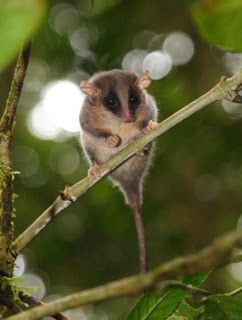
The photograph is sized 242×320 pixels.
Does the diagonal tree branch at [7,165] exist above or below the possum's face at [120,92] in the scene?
below

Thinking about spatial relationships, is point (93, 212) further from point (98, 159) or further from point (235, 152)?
point (98, 159)

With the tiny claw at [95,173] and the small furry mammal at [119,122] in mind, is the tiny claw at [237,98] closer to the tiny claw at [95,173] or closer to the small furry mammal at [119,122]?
the tiny claw at [95,173]

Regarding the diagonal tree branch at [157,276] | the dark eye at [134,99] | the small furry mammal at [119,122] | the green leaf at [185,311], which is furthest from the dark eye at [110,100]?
the diagonal tree branch at [157,276]

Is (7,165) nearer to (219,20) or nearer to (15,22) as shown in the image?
(219,20)

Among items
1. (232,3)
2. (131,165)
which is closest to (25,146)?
(131,165)

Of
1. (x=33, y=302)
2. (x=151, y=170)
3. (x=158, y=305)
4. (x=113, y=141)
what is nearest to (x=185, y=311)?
(x=158, y=305)
